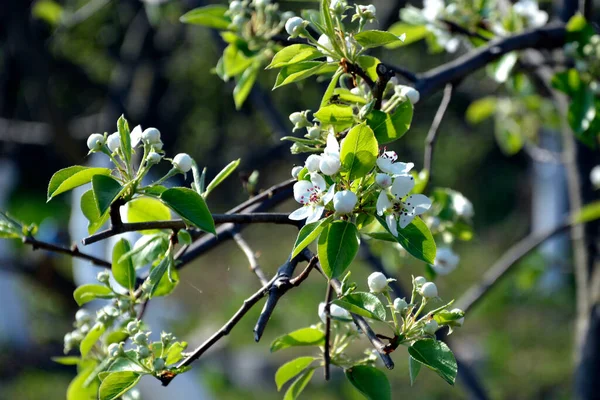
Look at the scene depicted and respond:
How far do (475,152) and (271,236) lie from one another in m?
2.48

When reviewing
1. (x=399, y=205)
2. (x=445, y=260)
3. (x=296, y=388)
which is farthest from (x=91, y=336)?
(x=445, y=260)

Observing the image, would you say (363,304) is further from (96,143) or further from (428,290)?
(96,143)

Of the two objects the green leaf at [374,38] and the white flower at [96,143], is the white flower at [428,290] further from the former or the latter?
the white flower at [96,143]

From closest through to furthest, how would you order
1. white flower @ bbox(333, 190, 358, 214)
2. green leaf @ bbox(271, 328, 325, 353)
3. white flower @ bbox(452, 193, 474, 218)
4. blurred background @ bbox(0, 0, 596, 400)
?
white flower @ bbox(333, 190, 358, 214) < green leaf @ bbox(271, 328, 325, 353) < white flower @ bbox(452, 193, 474, 218) < blurred background @ bbox(0, 0, 596, 400)

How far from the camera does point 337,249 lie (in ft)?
2.37

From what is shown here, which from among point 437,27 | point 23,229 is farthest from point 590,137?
point 23,229

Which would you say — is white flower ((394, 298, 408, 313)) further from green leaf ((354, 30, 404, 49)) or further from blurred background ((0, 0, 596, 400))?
blurred background ((0, 0, 596, 400))

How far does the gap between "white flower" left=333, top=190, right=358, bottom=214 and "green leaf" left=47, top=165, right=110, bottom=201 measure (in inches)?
10.1

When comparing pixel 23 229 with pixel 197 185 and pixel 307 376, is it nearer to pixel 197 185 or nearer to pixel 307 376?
pixel 197 185

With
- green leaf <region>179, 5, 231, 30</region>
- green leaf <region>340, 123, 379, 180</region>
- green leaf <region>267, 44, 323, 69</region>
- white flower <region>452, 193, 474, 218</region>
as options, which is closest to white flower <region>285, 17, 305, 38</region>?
green leaf <region>267, 44, 323, 69</region>

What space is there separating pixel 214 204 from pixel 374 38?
6.36m

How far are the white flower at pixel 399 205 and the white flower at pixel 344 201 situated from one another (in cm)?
4

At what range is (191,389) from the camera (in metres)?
3.30

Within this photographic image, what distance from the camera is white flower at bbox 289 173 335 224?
0.73 metres
